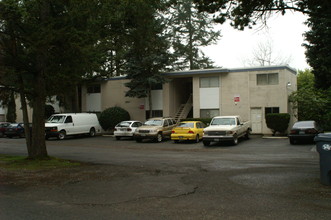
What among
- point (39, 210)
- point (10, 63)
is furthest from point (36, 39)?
point (39, 210)

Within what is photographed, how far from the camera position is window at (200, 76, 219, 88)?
29.6 meters

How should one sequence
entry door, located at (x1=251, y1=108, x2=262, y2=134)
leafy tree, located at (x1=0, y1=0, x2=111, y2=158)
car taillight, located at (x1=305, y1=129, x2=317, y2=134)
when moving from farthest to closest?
1. entry door, located at (x1=251, y1=108, x2=262, y2=134)
2. car taillight, located at (x1=305, y1=129, x2=317, y2=134)
3. leafy tree, located at (x1=0, y1=0, x2=111, y2=158)

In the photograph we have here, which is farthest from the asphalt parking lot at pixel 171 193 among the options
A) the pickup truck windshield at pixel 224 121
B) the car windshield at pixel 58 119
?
the car windshield at pixel 58 119

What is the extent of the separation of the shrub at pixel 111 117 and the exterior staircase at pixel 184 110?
209 inches

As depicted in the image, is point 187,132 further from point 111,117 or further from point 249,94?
point 111,117

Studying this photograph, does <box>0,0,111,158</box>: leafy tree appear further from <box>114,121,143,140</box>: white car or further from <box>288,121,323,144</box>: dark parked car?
<box>114,121,143,140</box>: white car

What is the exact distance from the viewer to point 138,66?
3009 centimetres

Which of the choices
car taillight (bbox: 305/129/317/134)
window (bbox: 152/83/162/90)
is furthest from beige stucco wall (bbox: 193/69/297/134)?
car taillight (bbox: 305/129/317/134)

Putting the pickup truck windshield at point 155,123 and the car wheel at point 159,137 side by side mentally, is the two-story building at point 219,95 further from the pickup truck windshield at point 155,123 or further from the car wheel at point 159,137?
the car wheel at point 159,137

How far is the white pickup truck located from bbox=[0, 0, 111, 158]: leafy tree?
9270mm

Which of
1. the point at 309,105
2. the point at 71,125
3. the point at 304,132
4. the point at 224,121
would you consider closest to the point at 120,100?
the point at 71,125

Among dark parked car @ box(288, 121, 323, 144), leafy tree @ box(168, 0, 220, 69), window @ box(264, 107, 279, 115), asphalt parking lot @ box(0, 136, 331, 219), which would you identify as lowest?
asphalt parking lot @ box(0, 136, 331, 219)

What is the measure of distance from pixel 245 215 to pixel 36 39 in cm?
904

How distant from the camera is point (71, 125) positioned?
2859 cm
